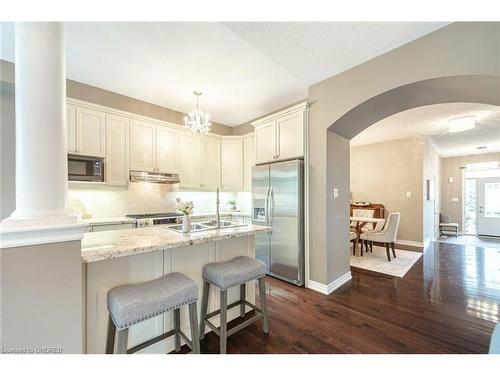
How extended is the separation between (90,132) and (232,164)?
247 cm

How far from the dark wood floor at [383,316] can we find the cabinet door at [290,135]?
6.41ft

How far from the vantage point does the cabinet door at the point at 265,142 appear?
3461 mm

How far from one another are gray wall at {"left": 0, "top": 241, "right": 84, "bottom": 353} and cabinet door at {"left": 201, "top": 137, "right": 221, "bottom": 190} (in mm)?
3219

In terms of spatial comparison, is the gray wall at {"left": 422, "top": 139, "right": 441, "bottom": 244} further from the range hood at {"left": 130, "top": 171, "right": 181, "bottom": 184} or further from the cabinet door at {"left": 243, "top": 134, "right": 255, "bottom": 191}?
the range hood at {"left": 130, "top": 171, "right": 181, "bottom": 184}

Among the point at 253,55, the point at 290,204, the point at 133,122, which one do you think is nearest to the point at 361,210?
the point at 290,204

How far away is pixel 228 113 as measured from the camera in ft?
13.9

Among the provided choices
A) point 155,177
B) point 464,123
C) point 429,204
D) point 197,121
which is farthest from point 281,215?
point 429,204

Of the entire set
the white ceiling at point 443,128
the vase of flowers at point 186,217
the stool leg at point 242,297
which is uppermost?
the white ceiling at point 443,128

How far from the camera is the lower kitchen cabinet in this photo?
135 cm

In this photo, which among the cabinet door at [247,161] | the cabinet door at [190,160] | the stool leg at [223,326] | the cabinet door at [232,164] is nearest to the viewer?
the stool leg at [223,326]

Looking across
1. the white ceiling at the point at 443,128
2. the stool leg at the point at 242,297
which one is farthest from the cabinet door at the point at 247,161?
the white ceiling at the point at 443,128

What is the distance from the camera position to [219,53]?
7.70 ft

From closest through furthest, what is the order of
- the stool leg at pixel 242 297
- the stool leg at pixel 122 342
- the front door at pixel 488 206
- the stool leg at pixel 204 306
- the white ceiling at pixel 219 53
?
1. the stool leg at pixel 122 342
2. the stool leg at pixel 204 306
3. the white ceiling at pixel 219 53
4. the stool leg at pixel 242 297
5. the front door at pixel 488 206

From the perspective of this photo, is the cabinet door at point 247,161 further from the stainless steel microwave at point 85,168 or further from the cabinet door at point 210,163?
the stainless steel microwave at point 85,168
